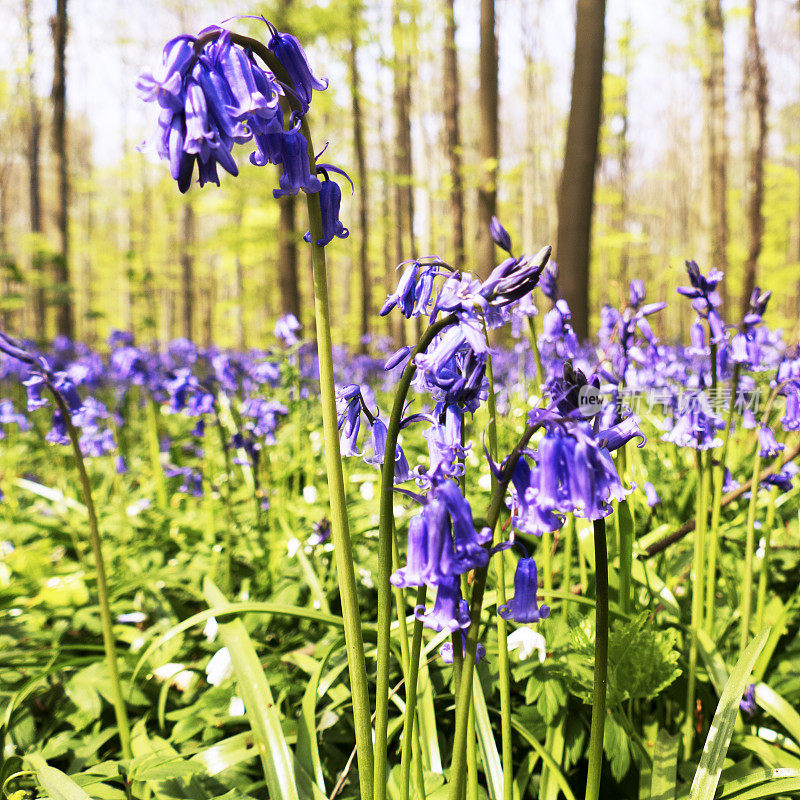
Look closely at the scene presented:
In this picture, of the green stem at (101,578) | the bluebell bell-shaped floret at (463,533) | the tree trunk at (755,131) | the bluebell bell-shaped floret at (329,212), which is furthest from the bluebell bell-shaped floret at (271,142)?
the tree trunk at (755,131)

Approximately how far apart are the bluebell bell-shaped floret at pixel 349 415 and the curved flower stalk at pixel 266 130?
7 centimetres

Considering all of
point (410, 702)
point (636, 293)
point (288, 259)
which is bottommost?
point (410, 702)

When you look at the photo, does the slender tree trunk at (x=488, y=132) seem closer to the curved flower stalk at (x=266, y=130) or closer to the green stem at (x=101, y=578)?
the green stem at (x=101, y=578)

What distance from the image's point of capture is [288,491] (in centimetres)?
409

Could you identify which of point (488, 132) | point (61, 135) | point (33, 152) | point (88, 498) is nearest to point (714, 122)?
point (488, 132)

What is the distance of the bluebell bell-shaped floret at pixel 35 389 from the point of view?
6.65ft

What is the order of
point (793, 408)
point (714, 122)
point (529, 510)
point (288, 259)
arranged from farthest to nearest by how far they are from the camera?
point (714, 122), point (288, 259), point (793, 408), point (529, 510)

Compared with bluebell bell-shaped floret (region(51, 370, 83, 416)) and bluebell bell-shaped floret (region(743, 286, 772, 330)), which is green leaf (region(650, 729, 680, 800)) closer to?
bluebell bell-shaped floret (region(743, 286, 772, 330))

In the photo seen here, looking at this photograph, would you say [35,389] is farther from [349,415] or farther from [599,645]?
[599,645]

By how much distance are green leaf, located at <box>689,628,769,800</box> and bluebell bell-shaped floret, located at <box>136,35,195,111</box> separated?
1.57 metres

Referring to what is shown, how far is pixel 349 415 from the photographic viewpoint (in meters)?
1.29

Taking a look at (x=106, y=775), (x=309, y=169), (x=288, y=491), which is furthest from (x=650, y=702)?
(x=288, y=491)

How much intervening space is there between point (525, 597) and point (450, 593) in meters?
0.13

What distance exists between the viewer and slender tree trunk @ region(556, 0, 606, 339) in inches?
281
